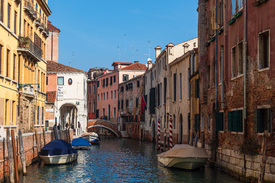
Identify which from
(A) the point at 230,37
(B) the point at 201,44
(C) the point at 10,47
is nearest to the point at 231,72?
(A) the point at 230,37

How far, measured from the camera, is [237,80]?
669 inches

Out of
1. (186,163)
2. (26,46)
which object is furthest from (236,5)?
(26,46)

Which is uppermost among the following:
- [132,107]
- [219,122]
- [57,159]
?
[132,107]

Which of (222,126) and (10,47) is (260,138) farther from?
(10,47)

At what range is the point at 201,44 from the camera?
23.2 meters

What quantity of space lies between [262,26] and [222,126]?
6.11 metres

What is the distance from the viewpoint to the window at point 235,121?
53.2 feet

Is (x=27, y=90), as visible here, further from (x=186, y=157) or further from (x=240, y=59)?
(x=240, y=59)

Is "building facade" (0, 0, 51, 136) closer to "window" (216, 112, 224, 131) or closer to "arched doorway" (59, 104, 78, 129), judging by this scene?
"window" (216, 112, 224, 131)

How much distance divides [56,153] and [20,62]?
23.8 ft

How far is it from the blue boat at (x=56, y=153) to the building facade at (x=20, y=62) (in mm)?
2272

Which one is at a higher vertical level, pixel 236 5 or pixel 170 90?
pixel 236 5

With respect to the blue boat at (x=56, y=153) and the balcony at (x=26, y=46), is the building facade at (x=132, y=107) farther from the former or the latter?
the blue boat at (x=56, y=153)

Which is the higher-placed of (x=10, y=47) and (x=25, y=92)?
(x=10, y=47)
